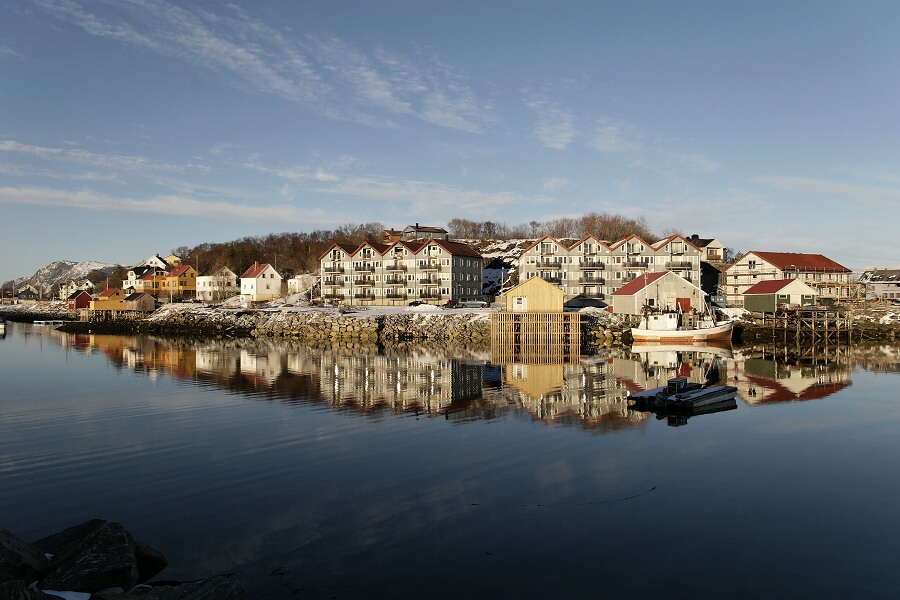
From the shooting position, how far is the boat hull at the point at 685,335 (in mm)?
60500

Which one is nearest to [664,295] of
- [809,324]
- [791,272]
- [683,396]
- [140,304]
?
[809,324]

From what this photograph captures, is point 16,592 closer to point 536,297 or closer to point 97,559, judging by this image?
point 97,559

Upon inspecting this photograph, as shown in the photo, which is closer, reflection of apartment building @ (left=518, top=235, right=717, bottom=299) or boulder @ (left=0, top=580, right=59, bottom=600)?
boulder @ (left=0, top=580, right=59, bottom=600)

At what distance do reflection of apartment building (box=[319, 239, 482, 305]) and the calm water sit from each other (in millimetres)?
54158

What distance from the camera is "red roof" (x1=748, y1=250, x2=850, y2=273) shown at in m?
84.5

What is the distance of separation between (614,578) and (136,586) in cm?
761

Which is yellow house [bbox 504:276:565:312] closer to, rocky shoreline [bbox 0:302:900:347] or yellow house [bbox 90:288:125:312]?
rocky shoreline [bbox 0:302:900:347]

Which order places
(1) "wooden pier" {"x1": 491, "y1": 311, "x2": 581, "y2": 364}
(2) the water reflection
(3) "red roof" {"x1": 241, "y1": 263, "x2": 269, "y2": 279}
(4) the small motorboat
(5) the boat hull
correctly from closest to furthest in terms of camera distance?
(4) the small motorboat → (2) the water reflection → (1) "wooden pier" {"x1": 491, "y1": 311, "x2": 581, "y2": 364} → (5) the boat hull → (3) "red roof" {"x1": 241, "y1": 263, "x2": 269, "y2": 279}

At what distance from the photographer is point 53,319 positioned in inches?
4862

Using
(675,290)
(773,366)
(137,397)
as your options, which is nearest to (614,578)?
(137,397)

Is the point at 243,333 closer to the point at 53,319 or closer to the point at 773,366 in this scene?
the point at 773,366

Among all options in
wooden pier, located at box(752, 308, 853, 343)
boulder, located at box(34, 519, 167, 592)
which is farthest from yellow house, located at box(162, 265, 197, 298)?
boulder, located at box(34, 519, 167, 592)

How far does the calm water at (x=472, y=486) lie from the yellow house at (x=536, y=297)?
2947 centimetres

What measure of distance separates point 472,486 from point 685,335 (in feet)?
161
